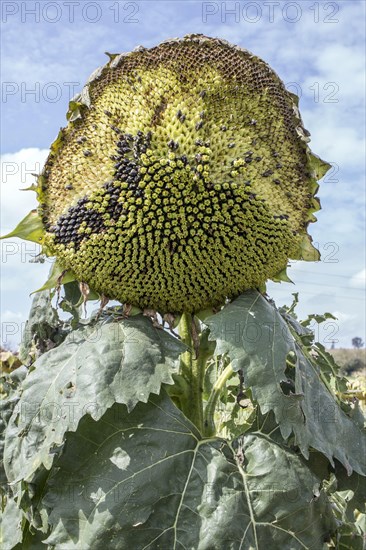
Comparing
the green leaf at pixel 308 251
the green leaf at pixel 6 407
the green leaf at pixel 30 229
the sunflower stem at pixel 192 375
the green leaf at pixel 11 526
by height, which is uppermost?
the green leaf at pixel 30 229

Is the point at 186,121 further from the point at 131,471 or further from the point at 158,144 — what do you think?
the point at 131,471

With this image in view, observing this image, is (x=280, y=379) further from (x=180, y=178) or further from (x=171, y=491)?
(x=180, y=178)

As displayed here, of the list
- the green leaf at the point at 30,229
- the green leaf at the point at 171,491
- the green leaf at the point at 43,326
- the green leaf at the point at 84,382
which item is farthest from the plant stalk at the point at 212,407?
the green leaf at the point at 30,229

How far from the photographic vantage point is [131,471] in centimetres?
242

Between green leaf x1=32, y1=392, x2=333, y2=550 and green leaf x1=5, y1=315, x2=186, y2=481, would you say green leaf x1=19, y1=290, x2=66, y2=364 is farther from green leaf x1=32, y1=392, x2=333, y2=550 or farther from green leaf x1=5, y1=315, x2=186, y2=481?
green leaf x1=32, y1=392, x2=333, y2=550

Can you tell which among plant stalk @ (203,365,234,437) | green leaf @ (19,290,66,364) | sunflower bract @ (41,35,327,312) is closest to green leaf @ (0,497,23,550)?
green leaf @ (19,290,66,364)

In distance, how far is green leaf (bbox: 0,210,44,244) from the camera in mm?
2672

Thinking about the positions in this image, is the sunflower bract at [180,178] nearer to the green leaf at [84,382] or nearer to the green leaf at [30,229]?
the green leaf at [30,229]

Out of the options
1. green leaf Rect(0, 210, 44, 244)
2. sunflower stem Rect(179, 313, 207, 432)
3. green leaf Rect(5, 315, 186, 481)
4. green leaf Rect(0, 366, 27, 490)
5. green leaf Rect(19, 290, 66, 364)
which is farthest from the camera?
green leaf Rect(19, 290, 66, 364)

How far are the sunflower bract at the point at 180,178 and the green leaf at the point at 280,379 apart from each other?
15 centimetres

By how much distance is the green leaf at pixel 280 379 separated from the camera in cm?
240

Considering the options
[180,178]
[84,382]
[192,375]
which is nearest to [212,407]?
[192,375]

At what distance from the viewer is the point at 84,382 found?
239 cm

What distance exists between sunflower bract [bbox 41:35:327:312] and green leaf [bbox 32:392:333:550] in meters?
0.51
